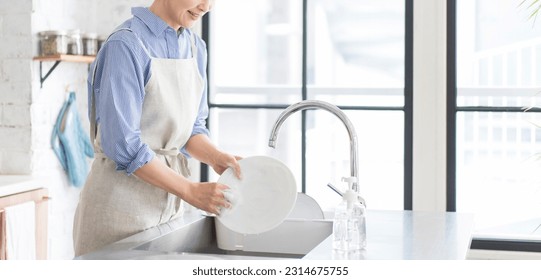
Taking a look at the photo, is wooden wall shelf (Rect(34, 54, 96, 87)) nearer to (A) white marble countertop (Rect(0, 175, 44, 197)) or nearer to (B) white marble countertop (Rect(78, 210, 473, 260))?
(A) white marble countertop (Rect(0, 175, 44, 197))

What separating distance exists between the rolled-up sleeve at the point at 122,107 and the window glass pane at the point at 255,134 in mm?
2029

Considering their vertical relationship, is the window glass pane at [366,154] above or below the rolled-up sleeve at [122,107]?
below

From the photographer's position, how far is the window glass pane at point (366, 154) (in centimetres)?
412

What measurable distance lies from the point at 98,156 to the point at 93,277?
0.83 m

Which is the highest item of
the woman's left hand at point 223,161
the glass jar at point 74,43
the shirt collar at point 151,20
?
the glass jar at point 74,43

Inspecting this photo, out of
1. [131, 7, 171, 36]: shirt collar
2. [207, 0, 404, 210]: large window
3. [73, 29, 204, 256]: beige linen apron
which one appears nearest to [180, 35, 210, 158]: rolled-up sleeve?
[73, 29, 204, 256]: beige linen apron

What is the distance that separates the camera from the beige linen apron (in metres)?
2.32

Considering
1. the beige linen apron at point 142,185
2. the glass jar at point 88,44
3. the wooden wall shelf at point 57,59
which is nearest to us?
the beige linen apron at point 142,185

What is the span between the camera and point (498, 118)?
396cm

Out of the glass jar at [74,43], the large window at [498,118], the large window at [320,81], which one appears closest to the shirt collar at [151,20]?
the glass jar at [74,43]

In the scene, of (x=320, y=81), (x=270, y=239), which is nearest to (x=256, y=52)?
(x=320, y=81)

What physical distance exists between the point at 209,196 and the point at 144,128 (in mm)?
357

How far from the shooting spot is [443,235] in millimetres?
2367

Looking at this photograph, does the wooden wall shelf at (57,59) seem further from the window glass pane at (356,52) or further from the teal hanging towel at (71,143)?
the window glass pane at (356,52)
